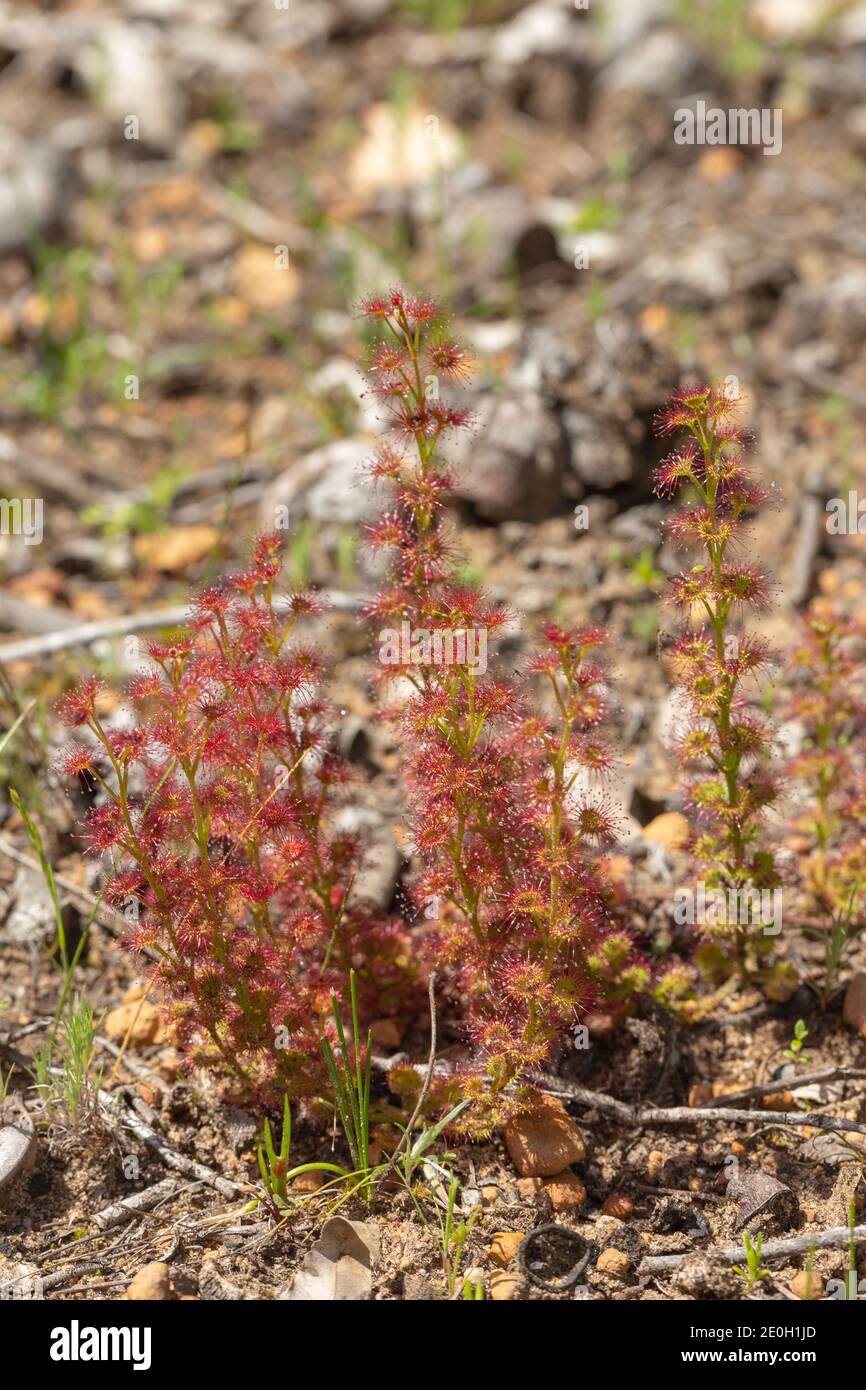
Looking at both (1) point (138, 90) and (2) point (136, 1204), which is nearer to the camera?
(2) point (136, 1204)

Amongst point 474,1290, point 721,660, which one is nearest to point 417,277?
point 721,660

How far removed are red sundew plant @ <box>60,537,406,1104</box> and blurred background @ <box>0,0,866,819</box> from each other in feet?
5.15

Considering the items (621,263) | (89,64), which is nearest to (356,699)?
(621,263)

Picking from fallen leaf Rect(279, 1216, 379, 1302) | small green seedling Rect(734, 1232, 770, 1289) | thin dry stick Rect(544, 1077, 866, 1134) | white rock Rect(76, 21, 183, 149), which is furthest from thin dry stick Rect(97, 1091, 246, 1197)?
white rock Rect(76, 21, 183, 149)

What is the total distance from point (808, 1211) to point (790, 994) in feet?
2.38

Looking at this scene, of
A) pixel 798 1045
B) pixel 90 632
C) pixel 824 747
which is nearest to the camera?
pixel 798 1045

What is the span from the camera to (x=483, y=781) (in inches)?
130

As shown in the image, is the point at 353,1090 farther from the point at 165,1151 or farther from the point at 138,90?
the point at 138,90

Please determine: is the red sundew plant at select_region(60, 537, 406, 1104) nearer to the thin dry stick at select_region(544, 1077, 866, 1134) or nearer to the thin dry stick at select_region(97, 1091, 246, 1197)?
the thin dry stick at select_region(97, 1091, 246, 1197)

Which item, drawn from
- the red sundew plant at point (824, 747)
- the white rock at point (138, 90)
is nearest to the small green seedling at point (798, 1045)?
the red sundew plant at point (824, 747)

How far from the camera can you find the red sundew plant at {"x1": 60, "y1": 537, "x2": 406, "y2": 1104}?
322 cm

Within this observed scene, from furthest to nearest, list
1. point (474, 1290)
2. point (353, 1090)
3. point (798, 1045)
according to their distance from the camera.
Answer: point (798, 1045) → point (353, 1090) → point (474, 1290)

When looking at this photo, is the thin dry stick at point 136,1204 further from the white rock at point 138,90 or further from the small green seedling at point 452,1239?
the white rock at point 138,90

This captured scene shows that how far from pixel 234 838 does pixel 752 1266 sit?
5.26 ft
